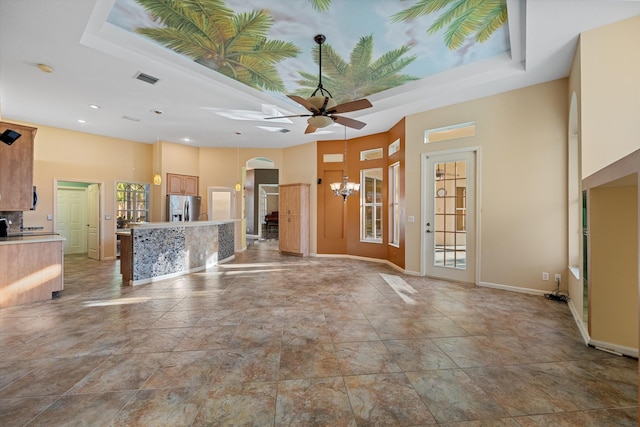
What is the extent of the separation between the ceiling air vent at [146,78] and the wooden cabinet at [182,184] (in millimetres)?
3913

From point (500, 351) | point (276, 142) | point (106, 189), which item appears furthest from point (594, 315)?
point (106, 189)

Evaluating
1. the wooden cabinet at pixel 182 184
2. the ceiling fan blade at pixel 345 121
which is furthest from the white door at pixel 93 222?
the ceiling fan blade at pixel 345 121

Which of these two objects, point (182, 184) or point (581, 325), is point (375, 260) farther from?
point (182, 184)

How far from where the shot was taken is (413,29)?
3.09 metres

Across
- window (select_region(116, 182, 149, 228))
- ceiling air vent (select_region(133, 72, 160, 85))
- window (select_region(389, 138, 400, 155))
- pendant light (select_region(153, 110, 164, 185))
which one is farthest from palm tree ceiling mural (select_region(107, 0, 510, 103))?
window (select_region(116, 182, 149, 228))

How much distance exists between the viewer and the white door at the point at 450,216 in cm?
455

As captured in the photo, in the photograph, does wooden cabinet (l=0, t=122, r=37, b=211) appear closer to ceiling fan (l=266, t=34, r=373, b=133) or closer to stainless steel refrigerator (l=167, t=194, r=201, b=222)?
stainless steel refrigerator (l=167, t=194, r=201, b=222)

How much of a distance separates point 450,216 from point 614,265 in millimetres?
2433

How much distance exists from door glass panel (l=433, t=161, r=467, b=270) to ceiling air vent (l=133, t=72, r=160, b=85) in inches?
191

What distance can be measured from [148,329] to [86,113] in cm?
502

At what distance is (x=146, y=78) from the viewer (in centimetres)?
388

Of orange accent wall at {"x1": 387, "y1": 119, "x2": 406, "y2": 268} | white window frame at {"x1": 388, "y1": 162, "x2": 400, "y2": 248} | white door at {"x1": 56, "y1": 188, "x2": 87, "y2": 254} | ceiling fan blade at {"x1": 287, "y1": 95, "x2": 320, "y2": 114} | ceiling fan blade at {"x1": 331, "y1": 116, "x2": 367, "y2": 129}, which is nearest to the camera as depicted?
ceiling fan blade at {"x1": 287, "y1": 95, "x2": 320, "y2": 114}

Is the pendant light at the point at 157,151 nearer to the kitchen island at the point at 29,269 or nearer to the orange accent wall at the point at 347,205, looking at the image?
the kitchen island at the point at 29,269

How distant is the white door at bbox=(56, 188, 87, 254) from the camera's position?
7.55 meters
